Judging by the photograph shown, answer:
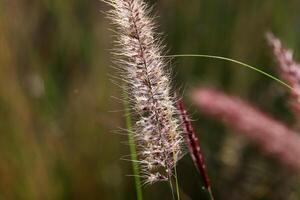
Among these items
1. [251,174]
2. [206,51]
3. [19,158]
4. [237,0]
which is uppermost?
[237,0]

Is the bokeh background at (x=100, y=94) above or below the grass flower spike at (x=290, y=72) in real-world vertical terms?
below

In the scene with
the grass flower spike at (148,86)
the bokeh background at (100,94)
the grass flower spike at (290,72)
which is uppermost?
the grass flower spike at (290,72)

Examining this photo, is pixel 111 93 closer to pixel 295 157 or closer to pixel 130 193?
pixel 130 193

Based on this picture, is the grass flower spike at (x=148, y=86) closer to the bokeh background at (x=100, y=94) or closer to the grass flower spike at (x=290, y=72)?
the grass flower spike at (x=290, y=72)

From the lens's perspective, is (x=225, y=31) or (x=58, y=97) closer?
(x=58, y=97)

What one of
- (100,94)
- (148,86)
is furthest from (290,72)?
(100,94)

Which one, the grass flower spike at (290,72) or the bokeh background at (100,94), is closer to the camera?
the grass flower spike at (290,72)

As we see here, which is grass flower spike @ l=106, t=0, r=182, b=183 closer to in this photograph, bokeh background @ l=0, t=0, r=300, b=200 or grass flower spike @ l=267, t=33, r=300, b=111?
grass flower spike @ l=267, t=33, r=300, b=111

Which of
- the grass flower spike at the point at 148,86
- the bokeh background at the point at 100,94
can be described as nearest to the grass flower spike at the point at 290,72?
the grass flower spike at the point at 148,86

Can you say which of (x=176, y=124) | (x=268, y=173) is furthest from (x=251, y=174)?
(x=176, y=124)
